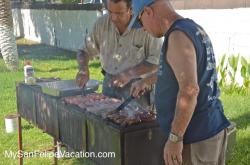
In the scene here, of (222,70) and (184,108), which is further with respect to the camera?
(222,70)

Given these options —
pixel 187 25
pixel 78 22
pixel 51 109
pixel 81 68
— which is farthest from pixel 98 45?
pixel 78 22

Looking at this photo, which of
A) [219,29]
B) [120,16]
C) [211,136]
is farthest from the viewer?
[219,29]

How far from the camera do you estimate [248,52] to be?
7.85m

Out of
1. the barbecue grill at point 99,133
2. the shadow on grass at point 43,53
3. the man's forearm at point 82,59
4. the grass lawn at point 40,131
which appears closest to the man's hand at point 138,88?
the barbecue grill at point 99,133

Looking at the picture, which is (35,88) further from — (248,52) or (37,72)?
A: (37,72)

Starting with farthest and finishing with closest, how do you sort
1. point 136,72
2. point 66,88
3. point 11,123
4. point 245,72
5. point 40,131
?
1. point 245,72
2. point 40,131
3. point 11,123
4. point 66,88
5. point 136,72

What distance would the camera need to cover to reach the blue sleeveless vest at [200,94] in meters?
2.21

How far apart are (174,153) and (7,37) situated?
9.71 m

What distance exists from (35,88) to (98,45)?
32.4 inches

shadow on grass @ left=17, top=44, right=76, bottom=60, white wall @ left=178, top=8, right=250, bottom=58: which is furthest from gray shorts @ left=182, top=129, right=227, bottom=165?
shadow on grass @ left=17, top=44, right=76, bottom=60

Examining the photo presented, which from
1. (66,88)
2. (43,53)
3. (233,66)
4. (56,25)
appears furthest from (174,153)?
(56,25)

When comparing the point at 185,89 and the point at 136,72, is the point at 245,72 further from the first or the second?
the point at 185,89

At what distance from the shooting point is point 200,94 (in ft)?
7.54

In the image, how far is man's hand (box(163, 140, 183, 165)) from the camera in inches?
88.7
